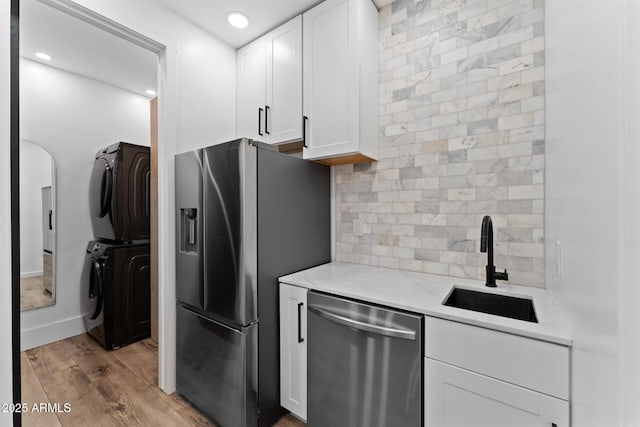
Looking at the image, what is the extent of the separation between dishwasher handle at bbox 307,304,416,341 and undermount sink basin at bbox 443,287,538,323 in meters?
0.24

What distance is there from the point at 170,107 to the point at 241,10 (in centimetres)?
87

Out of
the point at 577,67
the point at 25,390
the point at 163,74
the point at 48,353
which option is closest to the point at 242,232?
the point at 163,74

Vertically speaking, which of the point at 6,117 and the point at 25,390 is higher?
the point at 6,117

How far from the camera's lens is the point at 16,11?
1159 mm

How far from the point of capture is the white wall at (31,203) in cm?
238

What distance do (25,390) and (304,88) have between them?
290cm

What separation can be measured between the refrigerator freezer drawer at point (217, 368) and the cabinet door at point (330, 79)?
4.14ft

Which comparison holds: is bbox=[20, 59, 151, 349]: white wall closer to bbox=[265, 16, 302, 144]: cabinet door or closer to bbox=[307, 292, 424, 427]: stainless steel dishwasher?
bbox=[265, 16, 302, 144]: cabinet door

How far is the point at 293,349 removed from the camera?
155cm

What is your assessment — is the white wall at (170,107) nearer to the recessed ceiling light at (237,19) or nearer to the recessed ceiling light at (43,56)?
the recessed ceiling light at (237,19)

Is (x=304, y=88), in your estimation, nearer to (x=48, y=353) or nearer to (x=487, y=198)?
(x=487, y=198)

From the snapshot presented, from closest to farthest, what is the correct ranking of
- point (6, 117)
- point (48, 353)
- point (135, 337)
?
point (6, 117)
point (48, 353)
point (135, 337)

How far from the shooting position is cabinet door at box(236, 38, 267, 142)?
2.14 m

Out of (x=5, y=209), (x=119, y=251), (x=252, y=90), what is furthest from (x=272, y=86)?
(x=119, y=251)
